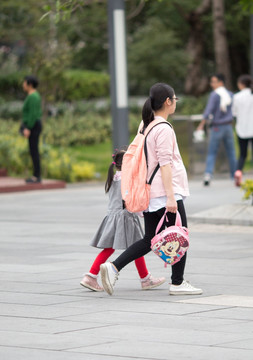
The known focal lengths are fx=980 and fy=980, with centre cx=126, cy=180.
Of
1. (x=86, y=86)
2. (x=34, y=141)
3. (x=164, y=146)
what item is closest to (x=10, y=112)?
(x=86, y=86)

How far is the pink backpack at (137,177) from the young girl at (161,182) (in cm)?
4

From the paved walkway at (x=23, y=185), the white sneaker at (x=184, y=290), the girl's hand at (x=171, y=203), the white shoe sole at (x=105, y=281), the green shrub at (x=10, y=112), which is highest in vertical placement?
the girl's hand at (x=171, y=203)

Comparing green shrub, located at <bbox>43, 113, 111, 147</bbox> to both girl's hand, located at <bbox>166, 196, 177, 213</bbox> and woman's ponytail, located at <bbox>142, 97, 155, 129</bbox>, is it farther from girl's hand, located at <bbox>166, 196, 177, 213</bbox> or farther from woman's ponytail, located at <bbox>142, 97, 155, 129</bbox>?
girl's hand, located at <bbox>166, 196, 177, 213</bbox>

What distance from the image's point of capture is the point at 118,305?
23.0ft

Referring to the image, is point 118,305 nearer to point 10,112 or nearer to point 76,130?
point 76,130

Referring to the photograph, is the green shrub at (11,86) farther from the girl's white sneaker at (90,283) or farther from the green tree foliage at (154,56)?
the girl's white sneaker at (90,283)

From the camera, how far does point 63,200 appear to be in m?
15.6

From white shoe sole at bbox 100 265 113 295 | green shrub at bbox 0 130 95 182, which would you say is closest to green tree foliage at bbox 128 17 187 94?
green shrub at bbox 0 130 95 182

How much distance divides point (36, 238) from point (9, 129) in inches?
527

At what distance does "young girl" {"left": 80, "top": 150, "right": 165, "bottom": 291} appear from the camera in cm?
766

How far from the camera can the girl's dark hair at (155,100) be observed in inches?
288

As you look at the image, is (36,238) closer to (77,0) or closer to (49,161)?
(77,0)

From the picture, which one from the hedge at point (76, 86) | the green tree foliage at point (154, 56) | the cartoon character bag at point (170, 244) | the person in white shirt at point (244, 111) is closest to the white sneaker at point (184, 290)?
the cartoon character bag at point (170, 244)

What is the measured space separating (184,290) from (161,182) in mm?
839
